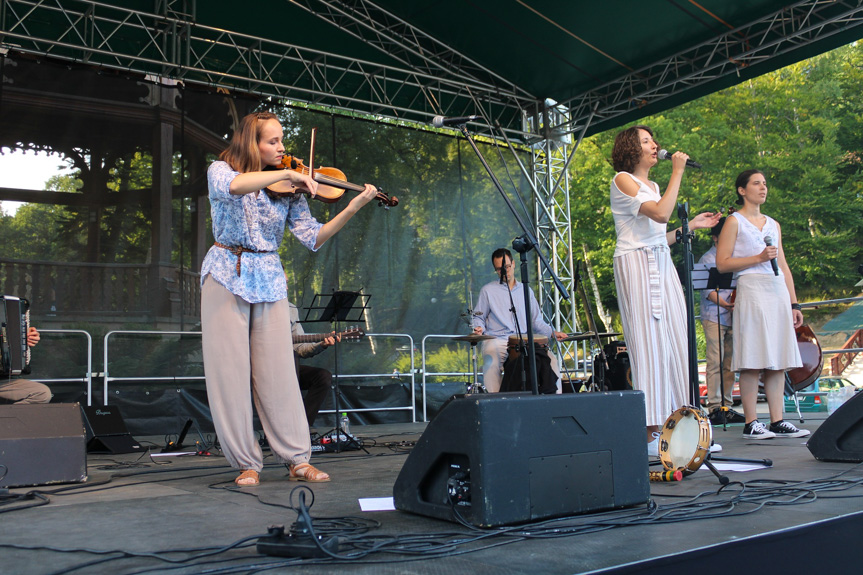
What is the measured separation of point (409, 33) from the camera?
343 inches

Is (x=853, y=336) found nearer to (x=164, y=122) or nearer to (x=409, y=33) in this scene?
(x=409, y=33)

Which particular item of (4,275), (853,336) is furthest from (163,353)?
(853,336)

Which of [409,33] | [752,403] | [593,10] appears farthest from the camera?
[409,33]

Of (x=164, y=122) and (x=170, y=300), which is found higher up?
(x=164, y=122)

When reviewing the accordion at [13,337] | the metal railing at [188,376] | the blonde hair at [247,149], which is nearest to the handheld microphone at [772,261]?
the blonde hair at [247,149]

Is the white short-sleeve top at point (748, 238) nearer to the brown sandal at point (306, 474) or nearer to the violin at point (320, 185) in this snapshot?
the violin at point (320, 185)

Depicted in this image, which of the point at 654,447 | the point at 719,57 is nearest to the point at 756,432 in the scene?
the point at 654,447

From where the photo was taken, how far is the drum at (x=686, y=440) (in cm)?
Result: 276

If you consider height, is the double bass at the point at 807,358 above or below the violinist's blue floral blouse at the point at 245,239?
below

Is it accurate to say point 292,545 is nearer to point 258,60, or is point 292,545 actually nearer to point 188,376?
point 188,376

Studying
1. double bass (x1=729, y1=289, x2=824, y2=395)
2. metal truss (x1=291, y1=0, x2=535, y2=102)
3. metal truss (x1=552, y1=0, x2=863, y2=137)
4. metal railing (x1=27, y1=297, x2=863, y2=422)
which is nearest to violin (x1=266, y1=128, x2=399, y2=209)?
metal railing (x1=27, y1=297, x2=863, y2=422)

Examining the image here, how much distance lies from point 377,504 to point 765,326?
10.5 feet

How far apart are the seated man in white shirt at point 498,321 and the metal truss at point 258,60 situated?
9.54 feet

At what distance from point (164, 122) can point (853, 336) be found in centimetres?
1217
